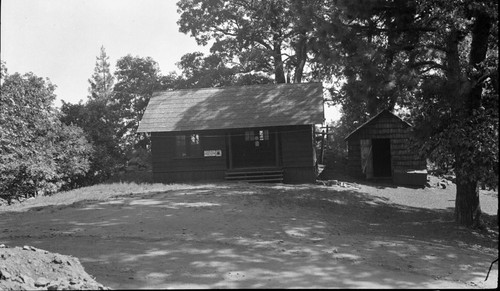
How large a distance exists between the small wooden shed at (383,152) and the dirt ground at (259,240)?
7.66m

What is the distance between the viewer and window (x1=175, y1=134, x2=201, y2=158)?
80.8ft

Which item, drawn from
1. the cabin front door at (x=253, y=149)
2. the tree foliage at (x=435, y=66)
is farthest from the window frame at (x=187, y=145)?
the tree foliage at (x=435, y=66)

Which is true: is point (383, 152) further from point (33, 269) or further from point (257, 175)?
point (33, 269)

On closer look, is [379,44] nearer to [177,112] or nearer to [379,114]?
[379,114]

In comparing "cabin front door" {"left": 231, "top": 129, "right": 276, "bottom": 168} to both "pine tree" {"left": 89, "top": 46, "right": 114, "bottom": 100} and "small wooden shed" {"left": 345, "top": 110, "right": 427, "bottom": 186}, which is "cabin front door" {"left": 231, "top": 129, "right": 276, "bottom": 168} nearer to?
"small wooden shed" {"left": 345, "top": 110, "right": 427, "bottom": 186}

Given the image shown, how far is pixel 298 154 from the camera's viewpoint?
24094mm

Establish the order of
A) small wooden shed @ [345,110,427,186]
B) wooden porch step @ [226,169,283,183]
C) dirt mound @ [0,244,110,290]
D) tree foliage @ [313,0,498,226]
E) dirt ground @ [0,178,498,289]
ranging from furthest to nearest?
small wooden shed @ [345,110,427,186] → wooden porch step @ [226,169,283,183] → tree foliage @ [313,0,498,226] → dirt ground @ [0,178,498,289] → dirt mound @ [0,244,110,290]

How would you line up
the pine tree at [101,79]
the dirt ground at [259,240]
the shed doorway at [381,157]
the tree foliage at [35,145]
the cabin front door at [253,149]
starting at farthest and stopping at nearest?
the pine tree at [101,79] → the shed doorway at [381,157] → the cabin front door at [253,149] → the tree foliage at [35,145] → the dirt ground at [259,240]

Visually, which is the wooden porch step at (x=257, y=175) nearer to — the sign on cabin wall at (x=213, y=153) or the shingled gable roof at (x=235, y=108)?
the sign on cabin wall at (x=213, y=153)

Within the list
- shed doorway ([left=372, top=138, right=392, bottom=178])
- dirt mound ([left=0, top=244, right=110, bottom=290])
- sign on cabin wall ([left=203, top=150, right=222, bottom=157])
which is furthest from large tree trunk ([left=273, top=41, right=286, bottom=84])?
dirt mound ([left=0, top=244, right=110, bottom=290])

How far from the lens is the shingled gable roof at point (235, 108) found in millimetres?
24062

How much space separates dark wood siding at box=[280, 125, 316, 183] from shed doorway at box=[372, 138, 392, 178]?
18.2 feet

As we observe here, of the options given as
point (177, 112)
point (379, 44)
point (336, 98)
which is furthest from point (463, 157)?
point (336, 98)

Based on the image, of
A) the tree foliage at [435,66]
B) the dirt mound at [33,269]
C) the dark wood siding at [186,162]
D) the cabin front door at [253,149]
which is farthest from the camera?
the cabin front door at [253,149]
